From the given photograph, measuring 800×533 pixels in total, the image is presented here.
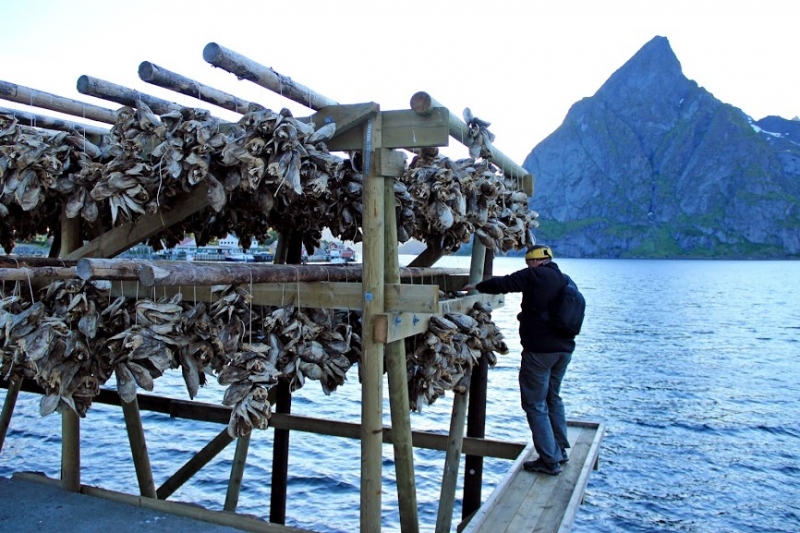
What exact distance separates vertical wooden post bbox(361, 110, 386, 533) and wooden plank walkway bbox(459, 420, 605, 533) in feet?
3.59

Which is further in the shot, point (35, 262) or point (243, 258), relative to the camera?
point (243, 258)

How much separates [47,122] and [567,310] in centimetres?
573

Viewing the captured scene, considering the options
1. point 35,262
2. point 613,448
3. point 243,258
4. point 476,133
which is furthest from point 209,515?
point 243,258

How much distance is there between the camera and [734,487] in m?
18.4

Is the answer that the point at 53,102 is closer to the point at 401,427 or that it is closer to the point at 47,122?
the point at 47,122

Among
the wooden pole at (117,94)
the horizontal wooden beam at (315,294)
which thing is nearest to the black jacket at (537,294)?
the horizontal wooden beam at (315,294)

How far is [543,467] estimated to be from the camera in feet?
25.2

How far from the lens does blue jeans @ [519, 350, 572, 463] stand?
293 inches

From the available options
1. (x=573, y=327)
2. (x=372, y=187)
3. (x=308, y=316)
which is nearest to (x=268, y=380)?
(x=308, y=316)

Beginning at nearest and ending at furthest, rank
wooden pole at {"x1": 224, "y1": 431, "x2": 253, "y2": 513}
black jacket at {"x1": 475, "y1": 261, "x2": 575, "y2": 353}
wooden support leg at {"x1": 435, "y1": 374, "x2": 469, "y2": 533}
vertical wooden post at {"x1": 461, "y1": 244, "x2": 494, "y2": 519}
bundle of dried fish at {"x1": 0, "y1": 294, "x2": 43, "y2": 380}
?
bundle of dried fish at {"x1": 0, "y1": 294, "x2": 43, "y2": 380} < black jacket at {"x1": 475, "y1": 261, "x2": 575, "y2": 353} < wooden support leg at {"x1": 435, "y1": 374, "x2": 469, "y2": 533} < vertical wooden post at {"x1": 461, "y1": 244, "x2": 494, "y2": 519} < wooden pole at {"x1": 224, "y1": 431, "x2": 253, "y2": 513}

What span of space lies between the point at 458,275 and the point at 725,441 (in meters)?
16.7

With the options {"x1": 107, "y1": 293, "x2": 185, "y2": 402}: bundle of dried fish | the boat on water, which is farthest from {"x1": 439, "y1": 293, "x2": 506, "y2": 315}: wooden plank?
the boat on water

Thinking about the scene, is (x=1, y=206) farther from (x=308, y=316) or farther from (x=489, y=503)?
(x=489, y=503)

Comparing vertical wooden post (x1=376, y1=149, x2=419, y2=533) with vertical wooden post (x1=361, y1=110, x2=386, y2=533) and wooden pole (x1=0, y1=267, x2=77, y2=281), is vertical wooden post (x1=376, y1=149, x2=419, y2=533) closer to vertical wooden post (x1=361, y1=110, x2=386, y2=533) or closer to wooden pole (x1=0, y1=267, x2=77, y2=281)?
vertical wooden post (x1=361, y1=110, x2=386, y2=533)
